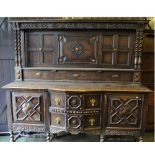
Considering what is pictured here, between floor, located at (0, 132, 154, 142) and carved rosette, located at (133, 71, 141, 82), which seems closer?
carved rosette, located at (133, 71, 141, 82)

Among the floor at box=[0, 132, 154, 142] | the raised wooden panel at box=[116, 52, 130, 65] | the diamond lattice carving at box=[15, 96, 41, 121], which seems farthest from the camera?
the floor at box=[0, 132, 154, 142]

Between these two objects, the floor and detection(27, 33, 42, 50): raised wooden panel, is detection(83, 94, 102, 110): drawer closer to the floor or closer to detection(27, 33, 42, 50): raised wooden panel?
the floor

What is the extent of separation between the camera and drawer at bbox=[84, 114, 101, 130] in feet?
7.40

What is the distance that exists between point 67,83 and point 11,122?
90 cm

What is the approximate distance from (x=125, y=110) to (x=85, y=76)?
673 mm

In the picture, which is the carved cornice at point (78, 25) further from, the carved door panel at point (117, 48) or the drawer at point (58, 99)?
the drawer at point (58, 99)

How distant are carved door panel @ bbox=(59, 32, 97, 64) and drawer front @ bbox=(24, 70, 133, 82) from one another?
0.16 m

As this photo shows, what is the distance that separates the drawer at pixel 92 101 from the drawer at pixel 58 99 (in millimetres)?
263

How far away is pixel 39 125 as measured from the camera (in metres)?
2.34

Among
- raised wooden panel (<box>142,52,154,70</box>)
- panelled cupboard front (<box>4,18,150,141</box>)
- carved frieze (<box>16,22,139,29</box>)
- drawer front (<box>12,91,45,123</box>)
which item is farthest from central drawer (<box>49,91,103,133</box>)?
raised wooden panel (<box>142,52,154,70</box>)

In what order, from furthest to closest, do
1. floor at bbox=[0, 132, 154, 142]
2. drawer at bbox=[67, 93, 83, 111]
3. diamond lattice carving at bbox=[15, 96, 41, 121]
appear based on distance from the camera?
floor at bbox=[0, 132, 154, 142], diamond lattice carving at bbox=[15, 96, 41, 121], drawer at bbox=[67, 93, 83, 111]

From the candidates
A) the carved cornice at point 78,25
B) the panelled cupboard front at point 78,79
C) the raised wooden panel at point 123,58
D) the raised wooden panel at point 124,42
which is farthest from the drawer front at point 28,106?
the raised wooden panel at point 124,42

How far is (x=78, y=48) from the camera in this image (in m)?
2.41
